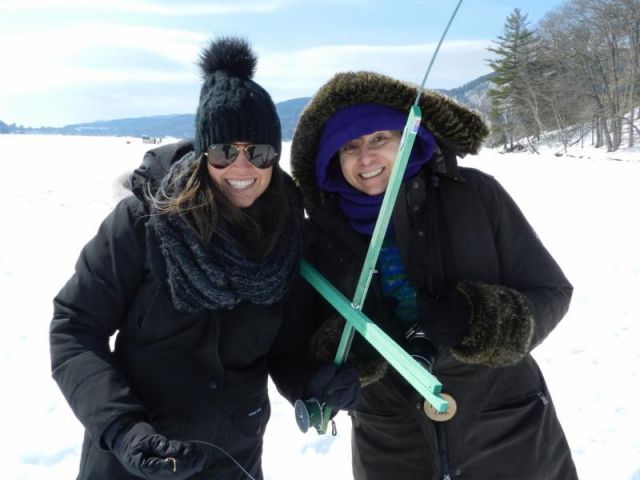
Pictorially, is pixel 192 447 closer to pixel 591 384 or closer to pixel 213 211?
pixel 213 211

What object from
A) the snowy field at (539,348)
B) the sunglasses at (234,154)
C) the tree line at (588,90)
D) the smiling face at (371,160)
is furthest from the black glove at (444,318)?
the tree line at (588,90)

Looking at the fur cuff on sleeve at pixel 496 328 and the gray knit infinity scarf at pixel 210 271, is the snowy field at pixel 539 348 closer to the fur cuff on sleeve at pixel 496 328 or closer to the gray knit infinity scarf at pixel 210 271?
the gray knit infinity scarf at pixel 210 271

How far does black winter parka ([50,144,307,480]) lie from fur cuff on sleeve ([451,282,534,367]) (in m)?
0.70

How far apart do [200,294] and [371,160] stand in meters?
0.87

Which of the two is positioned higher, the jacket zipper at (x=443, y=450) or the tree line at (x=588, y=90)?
the tree line at (x=588, y=90)

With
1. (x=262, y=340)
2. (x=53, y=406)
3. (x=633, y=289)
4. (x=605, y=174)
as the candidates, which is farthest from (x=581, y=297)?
(x=605, y=174)

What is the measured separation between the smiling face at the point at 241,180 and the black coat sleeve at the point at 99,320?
323 millimetres

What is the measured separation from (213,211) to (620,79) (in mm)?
37462

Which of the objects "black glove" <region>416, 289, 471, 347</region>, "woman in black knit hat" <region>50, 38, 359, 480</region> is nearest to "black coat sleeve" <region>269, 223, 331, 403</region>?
"woman in black knit hat" <region>50, 38, 359, 480</region>

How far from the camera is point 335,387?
1896mm

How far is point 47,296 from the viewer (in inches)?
238

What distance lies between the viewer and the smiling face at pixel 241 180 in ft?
6.37

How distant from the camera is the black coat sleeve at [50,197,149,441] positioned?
1620 millimetres

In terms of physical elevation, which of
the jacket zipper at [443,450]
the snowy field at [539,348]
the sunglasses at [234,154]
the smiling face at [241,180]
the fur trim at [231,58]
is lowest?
the snowy field at [539,348]
